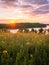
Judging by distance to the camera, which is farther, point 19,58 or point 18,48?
point 18,48

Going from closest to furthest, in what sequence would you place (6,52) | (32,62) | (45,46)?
(32,62) < (6,52) < (45,46)

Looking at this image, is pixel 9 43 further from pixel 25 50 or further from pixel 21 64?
pixel 21 64

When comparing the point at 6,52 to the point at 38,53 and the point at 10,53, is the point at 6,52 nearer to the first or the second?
the point at 10,53

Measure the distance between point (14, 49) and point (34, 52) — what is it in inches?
22.6

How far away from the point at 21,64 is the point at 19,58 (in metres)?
0.21

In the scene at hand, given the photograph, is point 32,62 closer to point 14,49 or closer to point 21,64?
point 21,64

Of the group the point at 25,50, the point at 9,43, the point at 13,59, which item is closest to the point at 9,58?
the point at 13,59

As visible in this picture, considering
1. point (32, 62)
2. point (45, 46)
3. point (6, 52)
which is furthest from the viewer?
point (45, 46)

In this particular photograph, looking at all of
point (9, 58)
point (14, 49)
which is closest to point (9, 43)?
point (14, 49)

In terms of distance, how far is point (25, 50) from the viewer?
685 centimetres

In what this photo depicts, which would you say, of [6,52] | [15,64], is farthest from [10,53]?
[15,64]

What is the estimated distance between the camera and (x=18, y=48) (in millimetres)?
7094

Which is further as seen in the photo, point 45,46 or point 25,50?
point 45,46

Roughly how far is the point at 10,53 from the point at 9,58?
333mm
